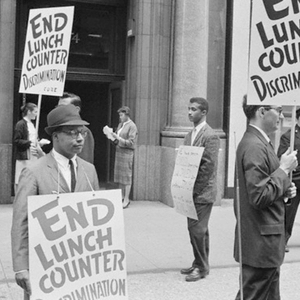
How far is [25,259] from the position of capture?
3379 mm

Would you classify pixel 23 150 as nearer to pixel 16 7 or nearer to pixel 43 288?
pixel 16 7

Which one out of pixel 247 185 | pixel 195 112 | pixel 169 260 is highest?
pixel 195 112

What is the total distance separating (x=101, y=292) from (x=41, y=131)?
9213 mm

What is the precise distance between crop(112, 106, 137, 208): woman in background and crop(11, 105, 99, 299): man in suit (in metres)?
6.48

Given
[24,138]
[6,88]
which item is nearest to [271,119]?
[24,138]

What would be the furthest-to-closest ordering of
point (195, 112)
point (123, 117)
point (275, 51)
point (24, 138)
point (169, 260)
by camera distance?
1. point (123, 117)
2. point (24, 138)
3. point (169, 260)
4. point (195, 112)
5. point (275, 51)

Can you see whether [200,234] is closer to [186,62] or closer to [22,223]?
[22,223]

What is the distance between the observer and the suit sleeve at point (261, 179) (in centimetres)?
374

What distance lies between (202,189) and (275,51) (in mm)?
2150

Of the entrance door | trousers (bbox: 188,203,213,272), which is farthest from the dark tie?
the entrance door

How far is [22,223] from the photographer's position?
11.3 feet

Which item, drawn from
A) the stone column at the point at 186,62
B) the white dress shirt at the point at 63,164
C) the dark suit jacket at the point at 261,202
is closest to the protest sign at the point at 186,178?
the dark suit jacket at the point at 261,202

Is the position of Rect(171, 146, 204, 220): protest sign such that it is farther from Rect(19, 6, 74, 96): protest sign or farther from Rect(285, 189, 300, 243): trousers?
Rect(285, 189, 300, 243): trousers

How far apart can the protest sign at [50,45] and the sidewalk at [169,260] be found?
212 centimetres
